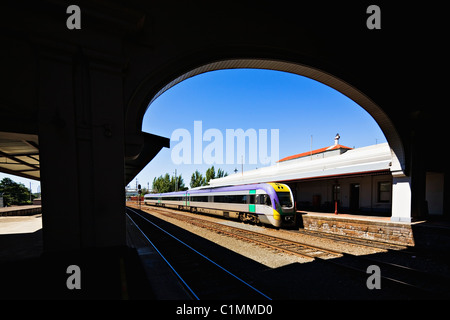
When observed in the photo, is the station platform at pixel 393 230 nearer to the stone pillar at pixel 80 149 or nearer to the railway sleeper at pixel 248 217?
the railway sleeper at pixel 248 217

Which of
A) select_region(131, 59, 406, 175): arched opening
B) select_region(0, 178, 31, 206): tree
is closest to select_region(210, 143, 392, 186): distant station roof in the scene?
select_region(131, 59, 406, 175): arched opening

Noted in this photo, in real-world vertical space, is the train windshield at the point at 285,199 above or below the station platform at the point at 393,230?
above

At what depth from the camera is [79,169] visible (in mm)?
3873

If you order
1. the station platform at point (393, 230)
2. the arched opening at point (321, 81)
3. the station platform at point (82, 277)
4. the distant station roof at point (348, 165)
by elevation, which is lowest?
the station platform at point (393, 230)

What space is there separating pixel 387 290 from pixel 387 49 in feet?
24.8

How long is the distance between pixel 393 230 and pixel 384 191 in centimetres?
620

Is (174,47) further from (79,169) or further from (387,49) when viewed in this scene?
(387,49)

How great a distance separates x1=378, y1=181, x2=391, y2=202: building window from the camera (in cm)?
1472

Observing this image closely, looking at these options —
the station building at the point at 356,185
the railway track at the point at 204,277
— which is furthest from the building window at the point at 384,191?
the railway track at the point at 204,277

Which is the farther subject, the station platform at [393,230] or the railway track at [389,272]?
the station platform at [393,230]

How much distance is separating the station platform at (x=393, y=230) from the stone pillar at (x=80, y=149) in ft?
38.8

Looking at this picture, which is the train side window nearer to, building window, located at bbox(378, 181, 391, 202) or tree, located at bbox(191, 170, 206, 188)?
building window, located at bbox(378, 181, 391, 202)

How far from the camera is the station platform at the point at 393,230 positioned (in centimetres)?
879

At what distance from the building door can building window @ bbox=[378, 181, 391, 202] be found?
168 cm
